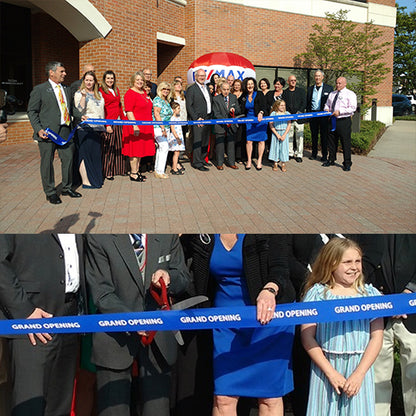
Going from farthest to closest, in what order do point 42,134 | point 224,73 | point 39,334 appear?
point 224,73, point 42,134, point 39,334

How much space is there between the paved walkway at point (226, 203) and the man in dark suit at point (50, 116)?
0.60 meters

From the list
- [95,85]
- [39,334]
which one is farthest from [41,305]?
[95,85]

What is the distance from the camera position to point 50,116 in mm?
7961

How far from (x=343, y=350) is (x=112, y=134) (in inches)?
319

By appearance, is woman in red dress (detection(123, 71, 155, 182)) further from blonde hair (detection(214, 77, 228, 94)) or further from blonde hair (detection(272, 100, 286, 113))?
blonde hair (detection(272, 100, 286, 113))

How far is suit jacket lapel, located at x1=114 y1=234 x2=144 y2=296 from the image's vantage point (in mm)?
3271

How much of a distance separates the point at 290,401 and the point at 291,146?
10.2 metres

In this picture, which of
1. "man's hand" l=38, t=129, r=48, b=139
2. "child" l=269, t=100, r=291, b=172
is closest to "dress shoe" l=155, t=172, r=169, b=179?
"child" l=269, t=100, r=291, b=172

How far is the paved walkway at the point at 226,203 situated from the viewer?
24.1 feet

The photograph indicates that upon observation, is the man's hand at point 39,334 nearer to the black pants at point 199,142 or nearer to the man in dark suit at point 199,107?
the man in dark suit at point 199,107

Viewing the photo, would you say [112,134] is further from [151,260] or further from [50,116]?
[151,260]

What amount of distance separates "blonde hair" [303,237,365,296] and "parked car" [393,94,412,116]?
33.5m

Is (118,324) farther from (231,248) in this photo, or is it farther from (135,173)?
(135,173)

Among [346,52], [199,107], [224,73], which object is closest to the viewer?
[199,107]
